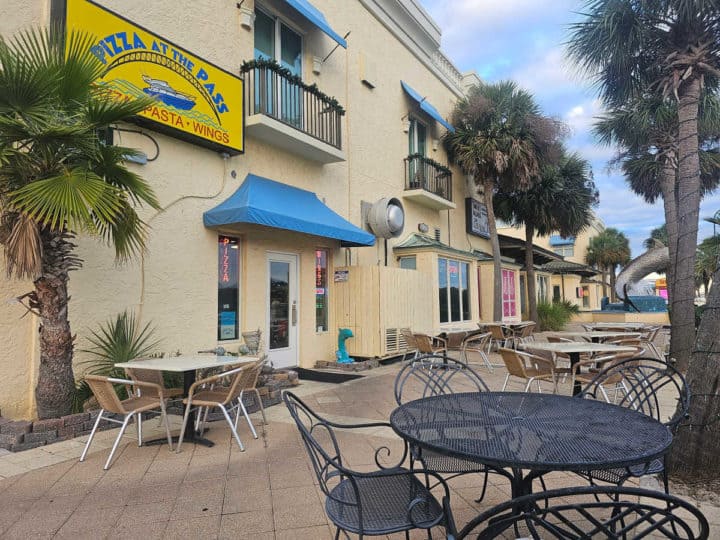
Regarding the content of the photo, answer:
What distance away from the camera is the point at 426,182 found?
12633mm

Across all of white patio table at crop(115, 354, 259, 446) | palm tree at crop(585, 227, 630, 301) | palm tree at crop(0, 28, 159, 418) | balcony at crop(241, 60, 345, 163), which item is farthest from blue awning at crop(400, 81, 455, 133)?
palm tree at crop(585, 227, 630, 301)

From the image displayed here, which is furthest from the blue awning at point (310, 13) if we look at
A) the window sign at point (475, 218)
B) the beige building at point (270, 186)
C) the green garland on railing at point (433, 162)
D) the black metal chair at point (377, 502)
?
the window sign at point (475, 218)

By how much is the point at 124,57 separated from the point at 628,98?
9.04 m

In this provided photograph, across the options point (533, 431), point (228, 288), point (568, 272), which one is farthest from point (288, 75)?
point (568, 272)

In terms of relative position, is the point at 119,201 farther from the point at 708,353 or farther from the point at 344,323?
the point at 344,323

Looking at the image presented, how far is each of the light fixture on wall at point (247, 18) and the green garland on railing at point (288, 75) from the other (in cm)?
58

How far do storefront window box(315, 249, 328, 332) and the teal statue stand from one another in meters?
0.38

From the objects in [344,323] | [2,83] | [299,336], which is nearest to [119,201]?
[2,83]

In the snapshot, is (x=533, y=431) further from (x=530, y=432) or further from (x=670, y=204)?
(x=670, y=204)

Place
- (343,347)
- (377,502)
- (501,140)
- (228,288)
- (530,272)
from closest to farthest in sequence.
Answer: (377,502) < (228,288) < (343,347) < (501,140) < (530,272)

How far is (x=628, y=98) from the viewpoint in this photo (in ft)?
29.7

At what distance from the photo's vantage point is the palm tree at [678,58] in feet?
24.7

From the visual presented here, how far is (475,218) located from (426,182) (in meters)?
4.24

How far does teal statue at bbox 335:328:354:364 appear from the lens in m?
9.03
